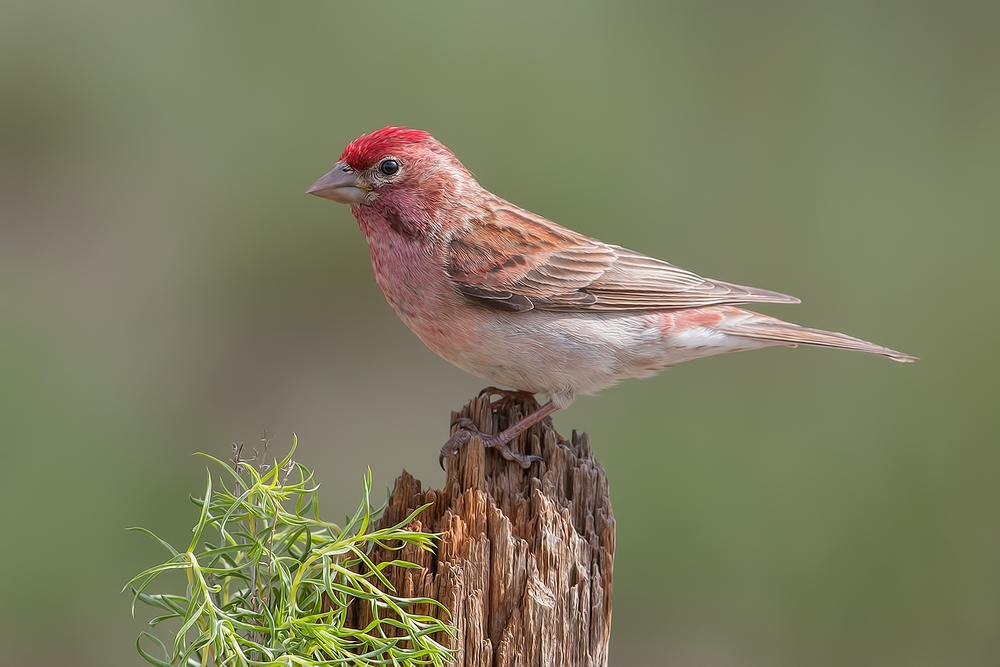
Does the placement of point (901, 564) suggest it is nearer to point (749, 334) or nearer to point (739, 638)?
point (739, 638)

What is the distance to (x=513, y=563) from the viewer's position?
9.97 ft

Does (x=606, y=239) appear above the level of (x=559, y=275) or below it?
above

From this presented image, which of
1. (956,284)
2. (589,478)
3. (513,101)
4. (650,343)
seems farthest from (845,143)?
(589,478)

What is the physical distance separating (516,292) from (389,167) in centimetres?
83

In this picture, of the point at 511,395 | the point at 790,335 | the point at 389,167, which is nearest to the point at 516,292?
the point at 511,395

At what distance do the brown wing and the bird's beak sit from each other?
19.1 inches


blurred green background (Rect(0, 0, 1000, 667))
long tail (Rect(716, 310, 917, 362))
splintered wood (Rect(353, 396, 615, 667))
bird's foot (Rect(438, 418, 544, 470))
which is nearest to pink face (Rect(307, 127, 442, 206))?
bird's foot (Rect(438, 418, 544, 470))

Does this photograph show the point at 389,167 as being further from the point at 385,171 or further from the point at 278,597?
the point at 278,597

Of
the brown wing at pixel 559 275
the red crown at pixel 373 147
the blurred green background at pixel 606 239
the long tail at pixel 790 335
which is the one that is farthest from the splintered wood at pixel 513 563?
the blurred green background at pixel 606 239

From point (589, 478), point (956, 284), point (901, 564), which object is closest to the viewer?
point (589, 478)

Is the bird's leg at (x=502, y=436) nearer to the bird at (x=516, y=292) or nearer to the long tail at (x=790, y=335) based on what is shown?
the bird at (x=516, y=292)

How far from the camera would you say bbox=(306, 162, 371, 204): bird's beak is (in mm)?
4277

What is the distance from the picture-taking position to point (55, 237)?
7.23m

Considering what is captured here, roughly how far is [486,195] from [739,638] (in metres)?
3.95
